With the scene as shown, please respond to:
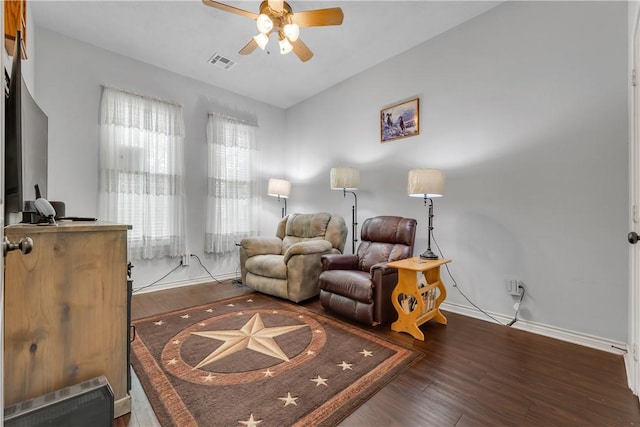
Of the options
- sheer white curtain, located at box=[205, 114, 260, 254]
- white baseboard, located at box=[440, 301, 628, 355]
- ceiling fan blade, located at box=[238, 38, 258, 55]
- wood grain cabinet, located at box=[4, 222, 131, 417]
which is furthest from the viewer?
sheer white curtain, located at box=[205, 114, 260, 254]

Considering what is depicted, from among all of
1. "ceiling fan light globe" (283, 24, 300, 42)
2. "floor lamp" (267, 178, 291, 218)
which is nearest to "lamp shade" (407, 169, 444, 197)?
"ceiling fan light globe" (283, 24, 300, 42)

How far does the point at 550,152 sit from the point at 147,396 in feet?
10.8

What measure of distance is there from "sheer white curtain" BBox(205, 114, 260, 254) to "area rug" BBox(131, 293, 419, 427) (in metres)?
1.55

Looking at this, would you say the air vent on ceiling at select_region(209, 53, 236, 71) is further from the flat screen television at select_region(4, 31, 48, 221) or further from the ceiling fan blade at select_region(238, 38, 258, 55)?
the flat screen television at select_region(4, 31, 48, 221)

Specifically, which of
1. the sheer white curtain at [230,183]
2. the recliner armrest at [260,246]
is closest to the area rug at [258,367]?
the recliner armrest at [260,246]

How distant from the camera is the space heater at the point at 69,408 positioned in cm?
102

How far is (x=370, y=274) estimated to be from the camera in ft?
8.08

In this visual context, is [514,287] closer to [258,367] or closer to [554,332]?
[554,332]

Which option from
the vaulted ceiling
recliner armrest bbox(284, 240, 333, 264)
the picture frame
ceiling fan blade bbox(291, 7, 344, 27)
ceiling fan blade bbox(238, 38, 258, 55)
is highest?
the vaulted ceiling

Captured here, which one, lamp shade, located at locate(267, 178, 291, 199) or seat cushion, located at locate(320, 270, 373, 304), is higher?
lamp shade, located at locate(267, 178, 291, 199)

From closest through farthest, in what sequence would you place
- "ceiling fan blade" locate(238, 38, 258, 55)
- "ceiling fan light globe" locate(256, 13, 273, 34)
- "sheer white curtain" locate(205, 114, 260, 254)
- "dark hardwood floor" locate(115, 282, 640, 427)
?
"dark hardwood floor" locate(115, 282, 640, 427)
"ceiling fan light globe" locate(256, 13, 273, 34)
"ceiling fan blade" locate(238, 38, 258, 55)
"sheer white curtain" locate(205, 114, 260, 254)

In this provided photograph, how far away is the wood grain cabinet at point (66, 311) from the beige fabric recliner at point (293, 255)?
66.7 inches

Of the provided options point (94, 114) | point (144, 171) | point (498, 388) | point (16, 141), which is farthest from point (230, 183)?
point (498, 388)

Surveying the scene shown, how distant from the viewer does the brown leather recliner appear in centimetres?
238
